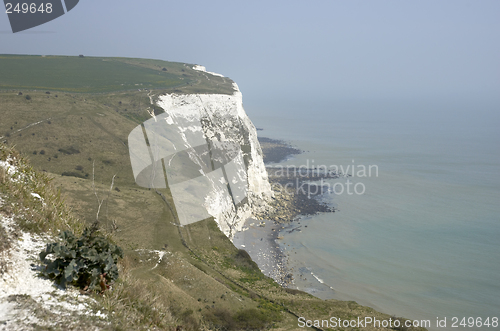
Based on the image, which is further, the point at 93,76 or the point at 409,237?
the point at 93,76

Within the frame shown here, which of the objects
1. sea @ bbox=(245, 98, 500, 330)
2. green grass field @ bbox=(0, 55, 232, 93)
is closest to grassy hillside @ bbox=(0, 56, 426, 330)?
green grass field @ bbox=(0, 55, 232, 93)

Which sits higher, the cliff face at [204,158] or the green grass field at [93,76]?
the green grass field at [93,76]

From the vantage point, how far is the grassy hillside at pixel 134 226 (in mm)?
15488

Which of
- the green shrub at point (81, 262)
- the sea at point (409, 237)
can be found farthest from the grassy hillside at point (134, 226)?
the sea at point (409, 237)

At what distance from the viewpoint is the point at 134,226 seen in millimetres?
34438

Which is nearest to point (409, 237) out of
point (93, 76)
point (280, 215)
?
point (280, 215)

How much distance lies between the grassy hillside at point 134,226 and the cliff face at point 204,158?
2.95m

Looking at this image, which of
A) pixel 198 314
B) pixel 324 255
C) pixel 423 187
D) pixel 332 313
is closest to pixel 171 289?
pixel 198 314
